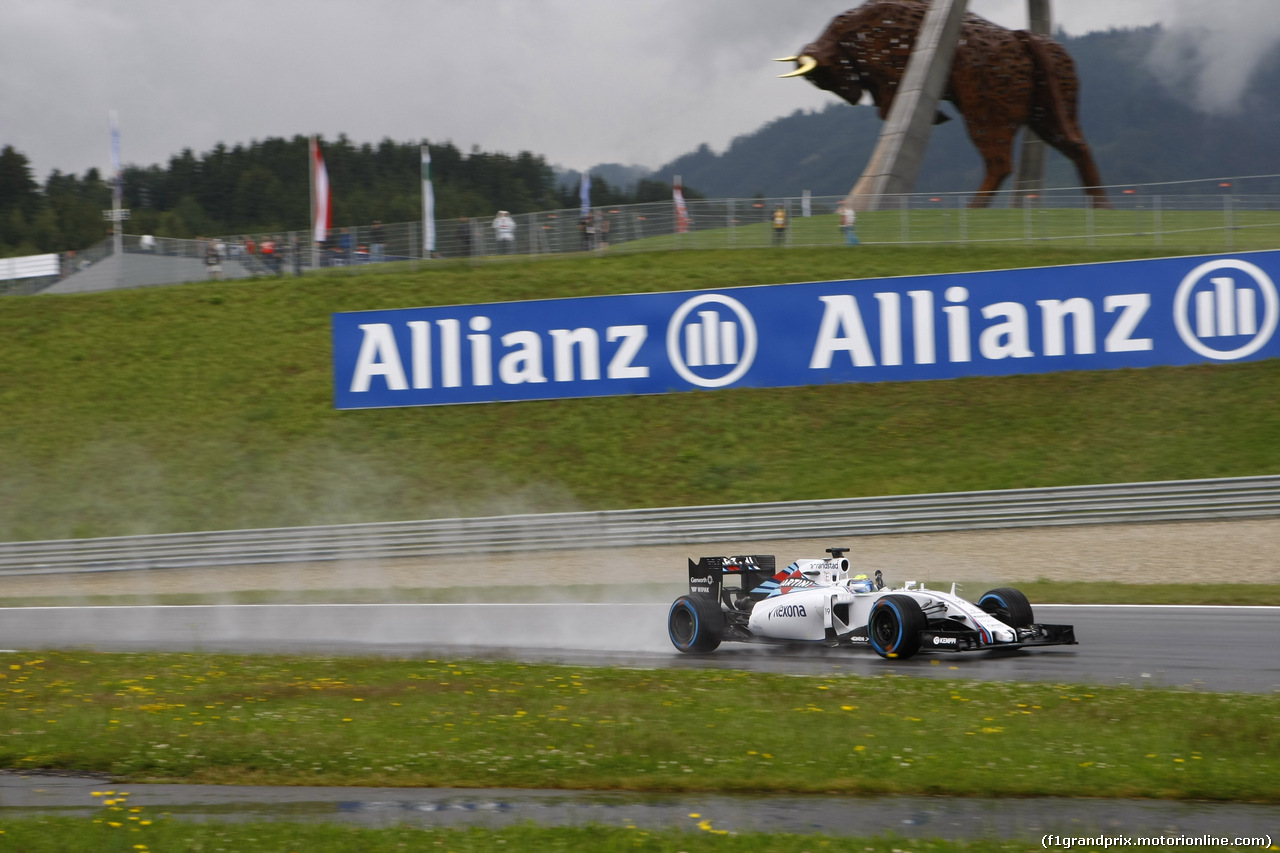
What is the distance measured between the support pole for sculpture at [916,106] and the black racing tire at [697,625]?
101ft

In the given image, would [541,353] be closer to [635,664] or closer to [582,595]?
[582,595]

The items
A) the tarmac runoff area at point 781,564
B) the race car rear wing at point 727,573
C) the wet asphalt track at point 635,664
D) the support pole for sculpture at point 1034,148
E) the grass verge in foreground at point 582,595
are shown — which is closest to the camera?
the wet asphalt track at point 635,664

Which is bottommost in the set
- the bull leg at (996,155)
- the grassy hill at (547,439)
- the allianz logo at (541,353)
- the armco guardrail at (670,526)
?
the armco guardrail at (670,526)

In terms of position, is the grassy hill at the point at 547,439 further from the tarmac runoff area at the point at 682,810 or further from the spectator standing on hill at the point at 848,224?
the tarmac runoff area at the point at 682,810

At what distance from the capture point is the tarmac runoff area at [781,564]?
18.1 metres

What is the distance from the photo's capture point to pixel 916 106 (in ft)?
142

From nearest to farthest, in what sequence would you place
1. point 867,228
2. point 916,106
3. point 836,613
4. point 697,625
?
point 836,613 → point 697,625 → point 867,228 → point 916,106

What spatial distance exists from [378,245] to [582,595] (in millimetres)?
27127

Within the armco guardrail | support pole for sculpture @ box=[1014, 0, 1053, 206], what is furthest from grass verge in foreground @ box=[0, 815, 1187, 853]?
support pole for sculpture @ box=[1014, 0, 1053, 206]

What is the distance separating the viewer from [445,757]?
7977mm

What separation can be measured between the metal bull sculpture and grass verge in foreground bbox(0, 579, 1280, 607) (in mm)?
31134

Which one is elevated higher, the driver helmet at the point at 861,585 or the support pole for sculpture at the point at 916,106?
the support pole for sculpture at the point at 916,106

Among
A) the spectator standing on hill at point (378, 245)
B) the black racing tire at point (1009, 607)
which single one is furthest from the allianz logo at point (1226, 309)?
the spectator standing on hill at point (378, 245)

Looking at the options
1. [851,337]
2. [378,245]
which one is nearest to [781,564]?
[851,337]
